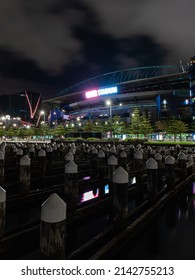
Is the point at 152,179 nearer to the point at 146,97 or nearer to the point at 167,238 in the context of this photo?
the point at 167,238

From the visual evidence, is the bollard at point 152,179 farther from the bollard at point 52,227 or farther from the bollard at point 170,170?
the bollard at point 52,227

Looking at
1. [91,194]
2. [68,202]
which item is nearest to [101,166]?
[91,194]

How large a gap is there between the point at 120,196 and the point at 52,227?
7.50 feet

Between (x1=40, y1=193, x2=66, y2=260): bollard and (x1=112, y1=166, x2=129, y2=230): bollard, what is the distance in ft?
6.83

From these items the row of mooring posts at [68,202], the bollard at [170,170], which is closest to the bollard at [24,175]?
the row of mooring posts at [68,202]

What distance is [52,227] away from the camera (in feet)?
9.64

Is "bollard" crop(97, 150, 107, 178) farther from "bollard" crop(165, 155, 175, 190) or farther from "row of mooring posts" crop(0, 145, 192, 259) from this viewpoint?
"bollard" crop(165, 155, 175, 190)

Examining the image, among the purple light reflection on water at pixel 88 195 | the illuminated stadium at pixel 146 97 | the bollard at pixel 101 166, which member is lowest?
the purple light reflection on water at pixel 88 195

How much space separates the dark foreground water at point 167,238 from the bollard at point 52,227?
1844mm

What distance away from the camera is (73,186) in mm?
6180

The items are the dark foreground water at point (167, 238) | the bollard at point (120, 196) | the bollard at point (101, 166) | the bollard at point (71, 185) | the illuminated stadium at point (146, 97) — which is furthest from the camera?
the illuminated stadium at point (146, 97)

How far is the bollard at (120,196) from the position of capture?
4828 mm
